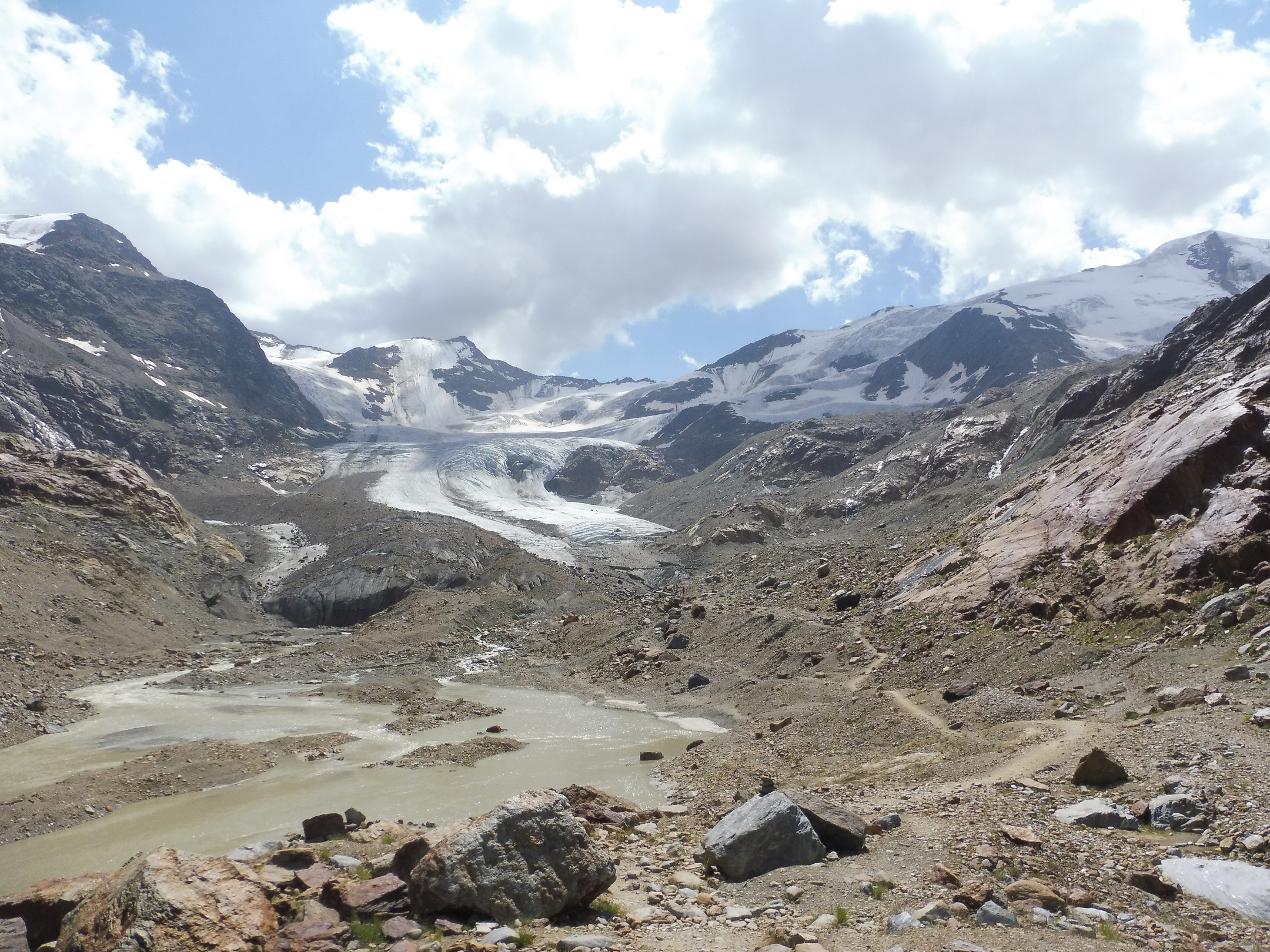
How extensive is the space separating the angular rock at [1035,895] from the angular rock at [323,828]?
399 inches

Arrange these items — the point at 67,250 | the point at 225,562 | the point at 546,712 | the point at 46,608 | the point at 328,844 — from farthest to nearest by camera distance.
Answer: the point at 67,250 → the point at 225,562 → the point at 46,608 → the point at 546,712 → the point at 328,844

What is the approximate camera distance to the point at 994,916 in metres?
7.52

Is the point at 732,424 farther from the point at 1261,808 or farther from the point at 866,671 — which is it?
the point at 1261,808

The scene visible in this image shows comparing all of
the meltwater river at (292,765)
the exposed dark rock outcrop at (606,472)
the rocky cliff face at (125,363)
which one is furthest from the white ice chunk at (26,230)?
the meltwater river at (292,765)

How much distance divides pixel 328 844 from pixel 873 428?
11661 cm

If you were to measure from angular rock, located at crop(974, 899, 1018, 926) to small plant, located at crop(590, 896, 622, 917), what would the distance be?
382 centimetres

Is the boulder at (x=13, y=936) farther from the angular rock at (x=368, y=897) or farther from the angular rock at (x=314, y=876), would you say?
the angular rock at (x=368, y=897)

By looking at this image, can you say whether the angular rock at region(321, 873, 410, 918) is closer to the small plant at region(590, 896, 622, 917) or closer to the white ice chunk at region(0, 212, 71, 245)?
the small plant at region(590, 896, 622, 917)

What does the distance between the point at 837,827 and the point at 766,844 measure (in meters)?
1.04

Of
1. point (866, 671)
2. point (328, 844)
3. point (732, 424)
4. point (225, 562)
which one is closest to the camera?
point (328, 844)

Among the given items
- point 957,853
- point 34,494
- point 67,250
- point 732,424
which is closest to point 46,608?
point 34,494

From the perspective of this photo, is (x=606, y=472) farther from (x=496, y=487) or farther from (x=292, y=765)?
(x=292, y=765)

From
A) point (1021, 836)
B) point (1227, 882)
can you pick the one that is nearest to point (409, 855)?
point (1021, 836)

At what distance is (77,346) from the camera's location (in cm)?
13238
